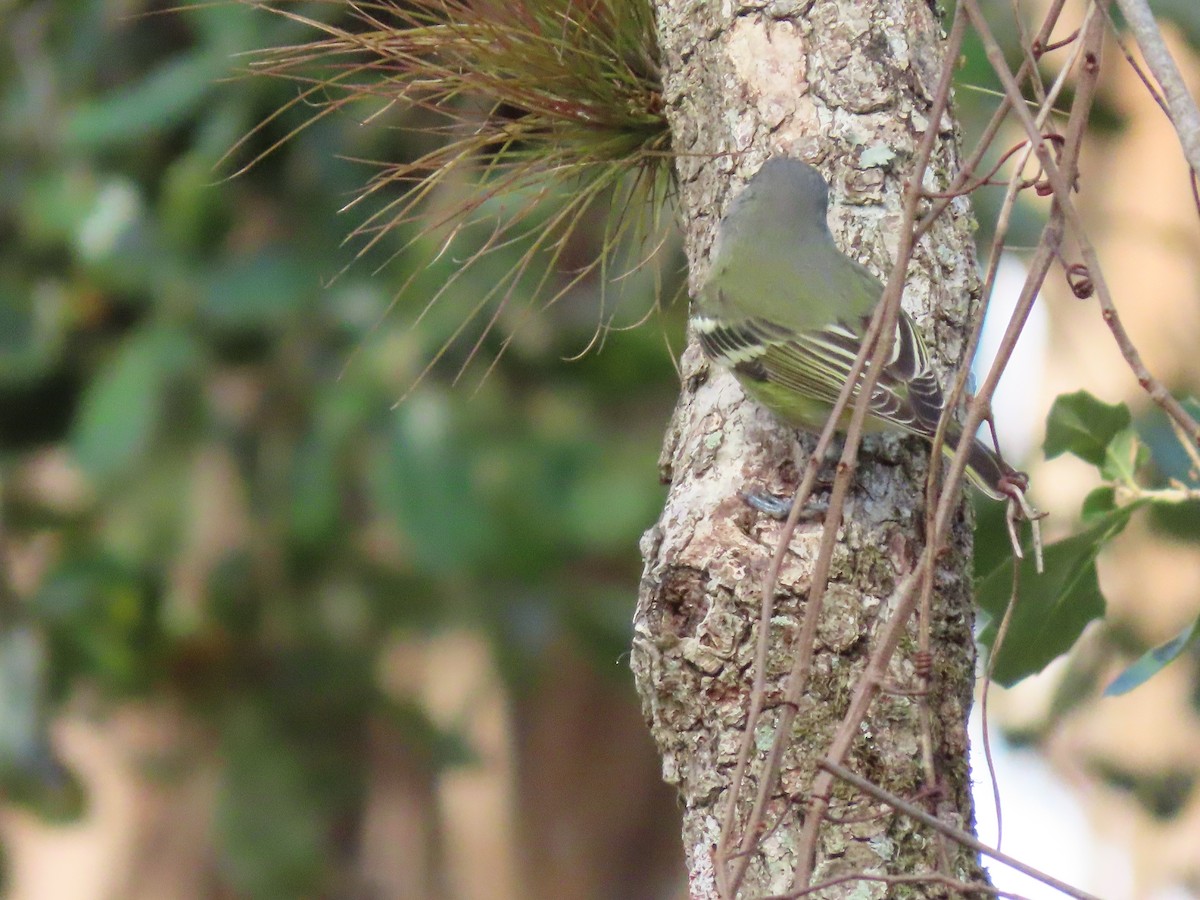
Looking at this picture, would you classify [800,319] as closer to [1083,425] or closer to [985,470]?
[1083,425]

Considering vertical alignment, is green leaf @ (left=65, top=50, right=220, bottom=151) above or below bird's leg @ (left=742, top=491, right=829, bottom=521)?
above

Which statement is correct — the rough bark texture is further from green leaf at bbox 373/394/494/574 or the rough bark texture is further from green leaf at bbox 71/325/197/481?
green leaf at bbox 71/325/197/481

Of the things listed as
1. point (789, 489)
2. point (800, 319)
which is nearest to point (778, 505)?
point (789, 489)

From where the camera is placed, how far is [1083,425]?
89.3 inches

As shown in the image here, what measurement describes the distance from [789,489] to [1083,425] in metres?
0.64

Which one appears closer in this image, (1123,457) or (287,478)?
(1123,457)

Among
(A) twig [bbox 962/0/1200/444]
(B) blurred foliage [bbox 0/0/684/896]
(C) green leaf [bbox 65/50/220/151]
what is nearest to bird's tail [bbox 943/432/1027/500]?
(A) twig [bbox 962/0/1200/444]

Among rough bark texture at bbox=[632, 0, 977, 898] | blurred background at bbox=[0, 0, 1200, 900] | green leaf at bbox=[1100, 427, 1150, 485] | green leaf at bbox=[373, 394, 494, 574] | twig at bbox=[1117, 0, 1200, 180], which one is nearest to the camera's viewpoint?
twig at bbox=[1117, 0, 1200, 180]

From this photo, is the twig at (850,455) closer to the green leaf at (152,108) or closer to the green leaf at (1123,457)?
the green leaf at (1123,457)

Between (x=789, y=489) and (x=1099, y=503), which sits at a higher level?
(x=1099, y=503)

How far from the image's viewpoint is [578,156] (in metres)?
2.47

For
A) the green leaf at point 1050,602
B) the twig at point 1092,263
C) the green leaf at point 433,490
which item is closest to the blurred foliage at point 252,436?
the green leaf at point 433,490

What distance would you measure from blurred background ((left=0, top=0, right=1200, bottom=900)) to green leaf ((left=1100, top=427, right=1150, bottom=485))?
3.64 feet

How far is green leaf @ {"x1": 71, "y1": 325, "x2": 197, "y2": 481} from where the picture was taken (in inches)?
168
